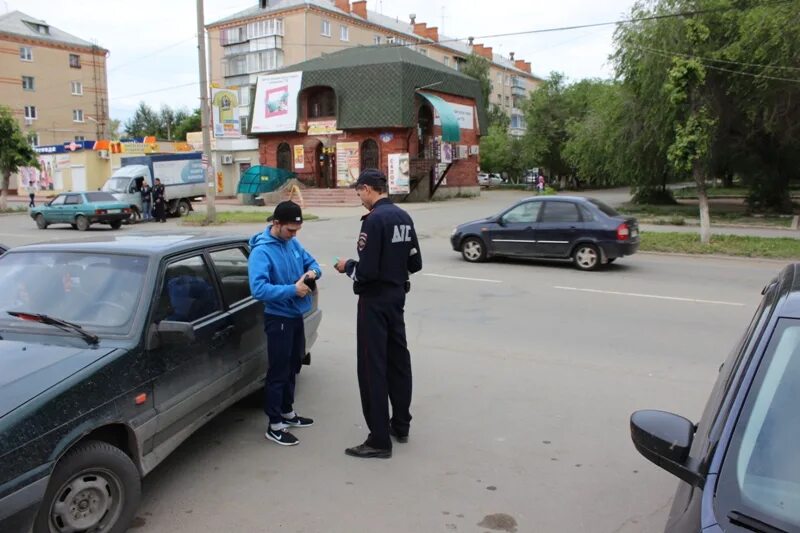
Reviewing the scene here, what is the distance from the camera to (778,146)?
26938 mm

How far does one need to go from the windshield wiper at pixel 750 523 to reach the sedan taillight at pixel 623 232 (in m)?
11.6

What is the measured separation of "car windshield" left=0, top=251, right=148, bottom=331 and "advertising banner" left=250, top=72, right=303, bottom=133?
3788 centimetres

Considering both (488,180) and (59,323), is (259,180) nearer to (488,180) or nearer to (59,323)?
(488,180)

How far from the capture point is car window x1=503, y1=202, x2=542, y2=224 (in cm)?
1372

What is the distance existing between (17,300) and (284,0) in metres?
70.1

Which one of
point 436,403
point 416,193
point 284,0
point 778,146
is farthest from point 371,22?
point 436,403

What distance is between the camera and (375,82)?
3788 centimetres

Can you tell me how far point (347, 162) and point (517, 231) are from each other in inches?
1074

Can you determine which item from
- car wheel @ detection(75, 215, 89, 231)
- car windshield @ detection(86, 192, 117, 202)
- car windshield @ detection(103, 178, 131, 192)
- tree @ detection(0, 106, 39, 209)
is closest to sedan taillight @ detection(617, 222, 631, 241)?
car windshield @ detection(86, 192, 117, 202)

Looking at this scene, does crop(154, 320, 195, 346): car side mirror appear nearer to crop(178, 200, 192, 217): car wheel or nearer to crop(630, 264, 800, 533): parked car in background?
crop(630, 264, 800, 533): parked car in background

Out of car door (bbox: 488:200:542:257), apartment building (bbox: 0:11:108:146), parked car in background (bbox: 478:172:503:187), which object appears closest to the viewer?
car door (bbox: 488:200:542:257)

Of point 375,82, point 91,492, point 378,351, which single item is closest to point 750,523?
point 378,351

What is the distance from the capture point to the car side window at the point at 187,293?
401 centimetres

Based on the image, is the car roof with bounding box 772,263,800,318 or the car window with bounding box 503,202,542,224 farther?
the car window with bounding box 503,202,542,224
